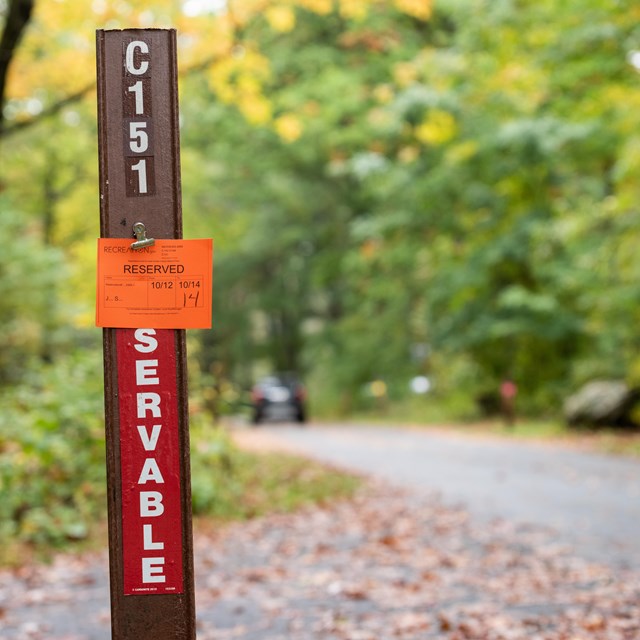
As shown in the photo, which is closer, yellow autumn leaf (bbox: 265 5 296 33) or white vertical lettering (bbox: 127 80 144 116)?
white vertical lettering (bbox: 127 80 144 116)

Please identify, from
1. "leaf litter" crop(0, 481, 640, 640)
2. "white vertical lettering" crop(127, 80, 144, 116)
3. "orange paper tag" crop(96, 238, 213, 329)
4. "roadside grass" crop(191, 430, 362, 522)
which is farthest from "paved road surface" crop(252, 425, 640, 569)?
"white vertical lettering" crop(127, 80, 144, 116)

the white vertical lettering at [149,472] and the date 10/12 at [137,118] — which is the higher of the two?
the date 10/12 at [137,118]

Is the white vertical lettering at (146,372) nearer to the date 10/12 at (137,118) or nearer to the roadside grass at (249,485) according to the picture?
the date 10/12 at (137,118)

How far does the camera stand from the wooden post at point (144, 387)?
10.2ft

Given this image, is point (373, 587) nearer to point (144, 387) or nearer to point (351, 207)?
point (144, 387)

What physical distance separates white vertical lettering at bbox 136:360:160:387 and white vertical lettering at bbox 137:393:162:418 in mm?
37

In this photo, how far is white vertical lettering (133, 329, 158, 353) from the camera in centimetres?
313

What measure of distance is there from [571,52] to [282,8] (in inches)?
256

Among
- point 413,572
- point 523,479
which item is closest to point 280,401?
point 523,479

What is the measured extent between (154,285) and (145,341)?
181 mm

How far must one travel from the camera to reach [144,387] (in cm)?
311

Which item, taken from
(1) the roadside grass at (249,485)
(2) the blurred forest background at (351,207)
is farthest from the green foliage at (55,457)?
(1) the roadside grass at (249,485)

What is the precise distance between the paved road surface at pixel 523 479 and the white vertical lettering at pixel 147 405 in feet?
18.1

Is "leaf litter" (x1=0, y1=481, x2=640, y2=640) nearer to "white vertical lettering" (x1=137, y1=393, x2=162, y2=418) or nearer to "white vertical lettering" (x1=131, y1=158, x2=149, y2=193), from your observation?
"white vertical lettering" (x1=137, y1=393, x2=162, y2=418)
